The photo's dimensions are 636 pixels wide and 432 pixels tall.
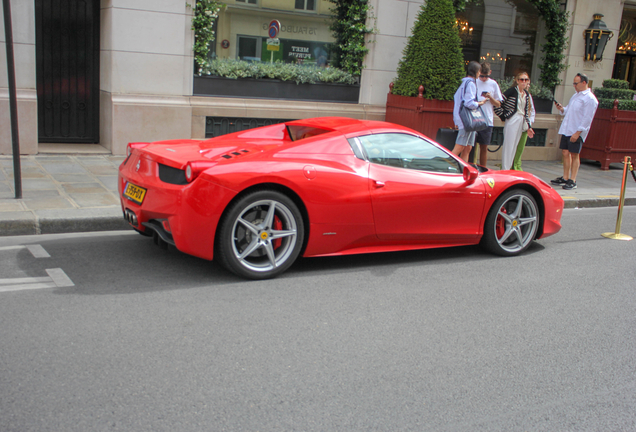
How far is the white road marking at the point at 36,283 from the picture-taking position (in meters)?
4.35

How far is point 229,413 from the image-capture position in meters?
2.94

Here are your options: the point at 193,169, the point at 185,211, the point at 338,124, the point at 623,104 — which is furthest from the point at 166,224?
the point at 623,104

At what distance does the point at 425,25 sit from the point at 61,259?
8.17 metres

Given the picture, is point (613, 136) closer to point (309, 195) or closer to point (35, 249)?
point (309, 195)

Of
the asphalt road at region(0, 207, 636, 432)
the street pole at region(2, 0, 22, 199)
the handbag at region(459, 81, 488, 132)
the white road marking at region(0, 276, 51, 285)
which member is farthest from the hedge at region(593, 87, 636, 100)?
the white road marking at region(0, 276, 51, 285)

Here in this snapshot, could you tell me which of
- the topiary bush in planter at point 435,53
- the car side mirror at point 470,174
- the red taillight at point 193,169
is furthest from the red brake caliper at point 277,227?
the topiary bush in planter at point 435,53

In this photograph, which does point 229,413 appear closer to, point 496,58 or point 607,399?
point 607,399

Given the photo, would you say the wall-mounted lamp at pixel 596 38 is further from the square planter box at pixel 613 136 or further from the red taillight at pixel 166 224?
the red taillight at pixel 166 224

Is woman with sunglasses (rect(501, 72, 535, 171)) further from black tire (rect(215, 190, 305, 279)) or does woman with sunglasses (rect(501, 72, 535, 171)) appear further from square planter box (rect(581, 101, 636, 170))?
black tire (rect(215, 190, 305, 279))

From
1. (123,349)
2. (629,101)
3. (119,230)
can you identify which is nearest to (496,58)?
(629,101)

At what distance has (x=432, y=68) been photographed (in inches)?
436

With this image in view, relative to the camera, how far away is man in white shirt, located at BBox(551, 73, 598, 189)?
9953 millimetres

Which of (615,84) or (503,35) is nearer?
(615,84)

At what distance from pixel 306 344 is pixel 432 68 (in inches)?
330
